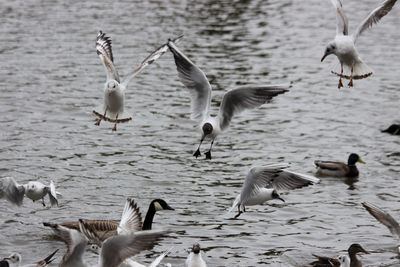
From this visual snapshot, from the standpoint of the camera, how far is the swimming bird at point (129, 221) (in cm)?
1240

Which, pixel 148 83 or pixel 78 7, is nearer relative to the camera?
pixel 148 83

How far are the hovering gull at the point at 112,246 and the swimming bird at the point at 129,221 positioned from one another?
134cm

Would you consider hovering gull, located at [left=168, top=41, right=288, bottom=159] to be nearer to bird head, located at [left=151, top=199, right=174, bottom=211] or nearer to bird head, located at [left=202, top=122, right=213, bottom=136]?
bird head, located at [left=202, top=122, right=213, bottom=136]

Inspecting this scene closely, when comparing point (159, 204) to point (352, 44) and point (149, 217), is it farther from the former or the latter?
point (352, 44)

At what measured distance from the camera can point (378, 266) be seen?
13617 millimetres

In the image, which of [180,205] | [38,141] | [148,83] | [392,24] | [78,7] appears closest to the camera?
[180,205]

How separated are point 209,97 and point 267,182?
165 centimetres

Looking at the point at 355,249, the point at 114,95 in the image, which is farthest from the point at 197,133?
the point at 355,249

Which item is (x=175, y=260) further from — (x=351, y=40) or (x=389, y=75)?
(x=389, y=75)

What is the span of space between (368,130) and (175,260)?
9.30 metres

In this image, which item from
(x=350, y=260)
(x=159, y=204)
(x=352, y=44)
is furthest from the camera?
(x=352, y=44)

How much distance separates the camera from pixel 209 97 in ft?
48.5

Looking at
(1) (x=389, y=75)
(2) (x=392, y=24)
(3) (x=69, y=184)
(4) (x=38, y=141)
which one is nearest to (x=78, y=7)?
(2) (x=392, y=24)

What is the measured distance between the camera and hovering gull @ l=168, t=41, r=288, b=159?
1440 centimetres
